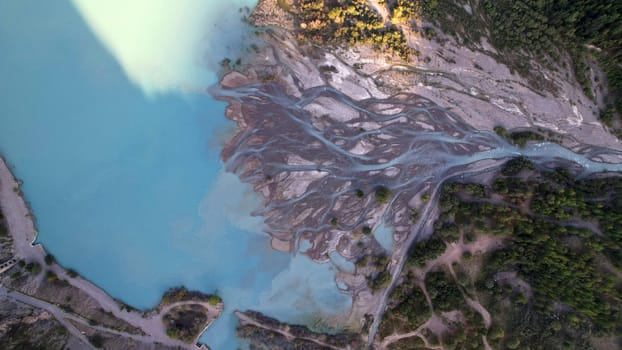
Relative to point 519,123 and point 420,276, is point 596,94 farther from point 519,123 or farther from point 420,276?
point 420,276

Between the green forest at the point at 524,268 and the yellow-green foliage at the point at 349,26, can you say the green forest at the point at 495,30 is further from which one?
the green forest at the point at 524,268

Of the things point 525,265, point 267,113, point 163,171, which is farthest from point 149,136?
point 525,265

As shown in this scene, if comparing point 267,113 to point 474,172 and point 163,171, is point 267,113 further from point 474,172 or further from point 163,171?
point 474,172

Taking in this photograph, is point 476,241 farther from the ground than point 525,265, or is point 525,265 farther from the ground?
point 476,241

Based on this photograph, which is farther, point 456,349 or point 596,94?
point 596,94

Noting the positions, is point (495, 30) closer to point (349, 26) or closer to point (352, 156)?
point (349, 26)

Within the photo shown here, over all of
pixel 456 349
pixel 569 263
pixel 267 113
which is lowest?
pixel 456 349

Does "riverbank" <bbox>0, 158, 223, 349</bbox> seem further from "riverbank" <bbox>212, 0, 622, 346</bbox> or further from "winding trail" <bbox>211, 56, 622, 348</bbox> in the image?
"riverbank" <bbox>212, 0, 622, 346</bbox>

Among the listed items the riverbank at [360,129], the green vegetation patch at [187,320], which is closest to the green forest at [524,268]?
the riverbank at [360,129]

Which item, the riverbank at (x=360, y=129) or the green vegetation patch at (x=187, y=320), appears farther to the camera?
the riverbank at (x=360, y=129)
